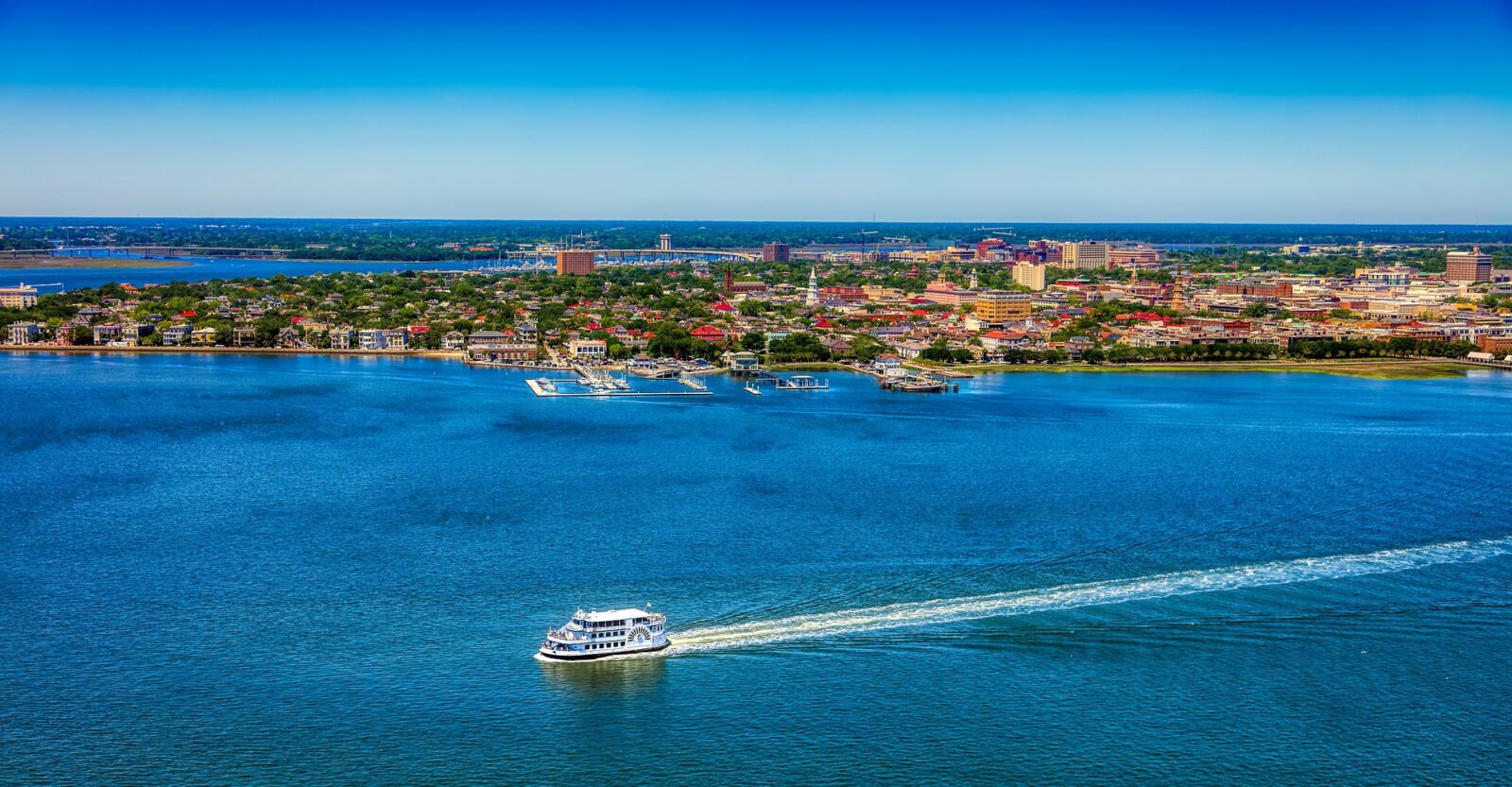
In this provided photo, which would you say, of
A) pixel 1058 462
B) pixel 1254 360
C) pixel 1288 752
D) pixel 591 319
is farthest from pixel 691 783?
pixel 591 319

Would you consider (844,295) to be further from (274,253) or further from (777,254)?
(274,253)

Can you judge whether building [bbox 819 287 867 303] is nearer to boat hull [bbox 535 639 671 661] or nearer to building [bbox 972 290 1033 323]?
building [bbox 972 290 1033 323]

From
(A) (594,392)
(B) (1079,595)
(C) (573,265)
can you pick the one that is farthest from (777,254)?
(B) (1079,595)

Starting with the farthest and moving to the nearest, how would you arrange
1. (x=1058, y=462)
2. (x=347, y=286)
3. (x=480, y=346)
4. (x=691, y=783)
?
(x=347, y=286)
(x=480, y=346)
(x=1058, y=462)
(x=691, y=783)

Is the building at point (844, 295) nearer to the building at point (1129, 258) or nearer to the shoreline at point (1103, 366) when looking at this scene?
the shoreline at point (1103, 366)

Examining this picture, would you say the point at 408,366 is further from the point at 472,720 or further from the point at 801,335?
the point at 472,720

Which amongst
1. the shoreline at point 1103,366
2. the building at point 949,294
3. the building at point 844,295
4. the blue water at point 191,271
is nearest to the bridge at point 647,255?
the blue water at point 191,271
